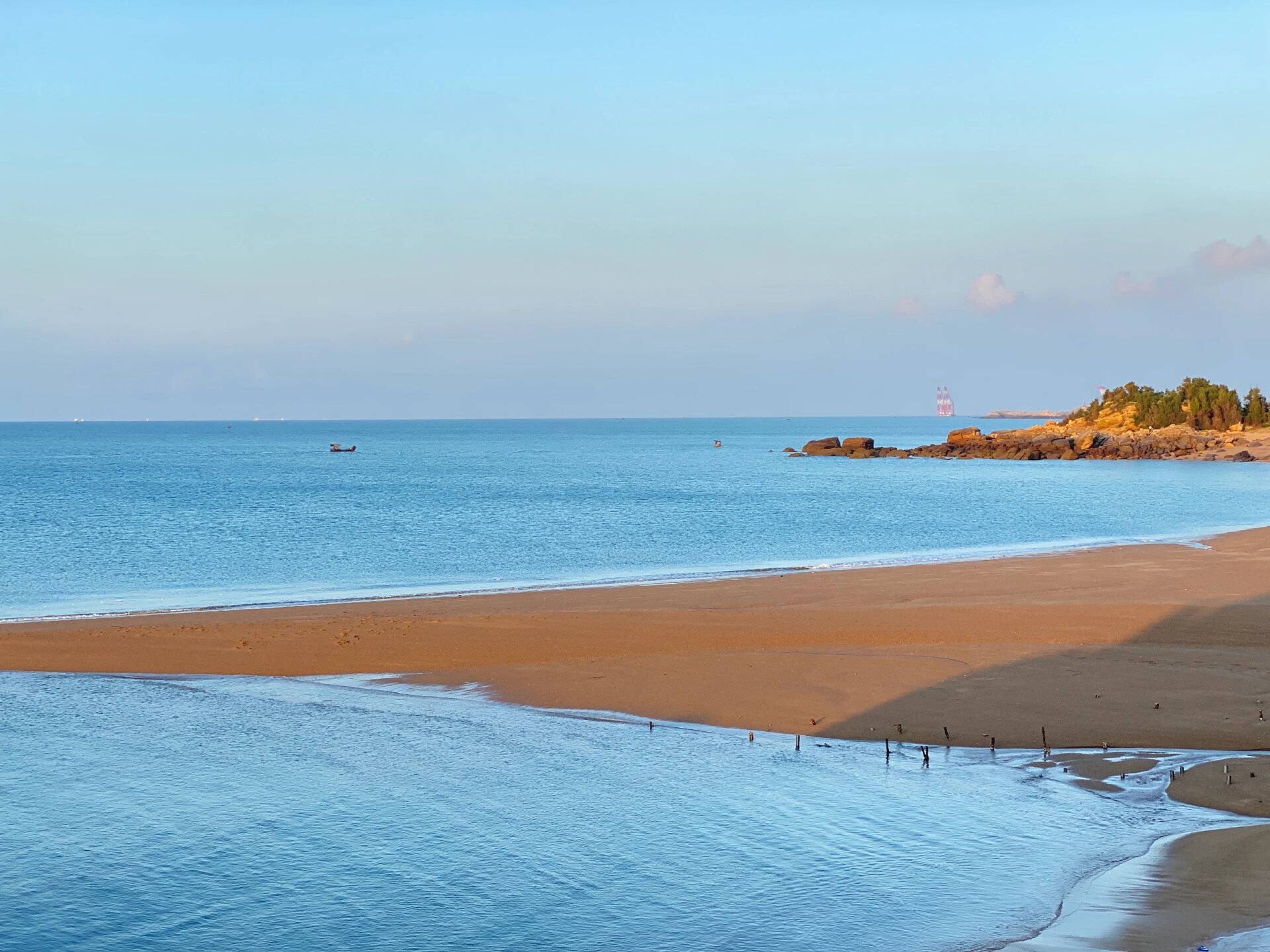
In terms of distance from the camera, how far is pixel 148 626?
27625 mm

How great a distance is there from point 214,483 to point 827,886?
293 ft

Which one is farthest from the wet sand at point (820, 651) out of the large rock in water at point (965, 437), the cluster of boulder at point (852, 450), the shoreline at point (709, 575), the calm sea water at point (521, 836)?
the large rock in water at point (965, 437)

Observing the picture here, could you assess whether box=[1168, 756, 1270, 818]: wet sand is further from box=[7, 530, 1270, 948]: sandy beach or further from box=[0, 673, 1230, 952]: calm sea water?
box=[0, 673, 1230, 952]: calm sea water

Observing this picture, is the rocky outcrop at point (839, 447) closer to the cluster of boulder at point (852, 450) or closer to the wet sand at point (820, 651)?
the cluster of boulder at point (852, 450)

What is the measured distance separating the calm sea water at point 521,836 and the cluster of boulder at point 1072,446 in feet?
363

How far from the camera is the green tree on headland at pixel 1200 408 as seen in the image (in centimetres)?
13775

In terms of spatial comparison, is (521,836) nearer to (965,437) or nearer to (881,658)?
(881,658)

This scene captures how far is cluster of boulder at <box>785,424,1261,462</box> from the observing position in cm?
12131

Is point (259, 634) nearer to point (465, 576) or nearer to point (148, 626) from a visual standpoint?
point (148, 626)

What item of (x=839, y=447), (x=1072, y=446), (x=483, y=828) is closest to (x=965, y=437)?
(x=839, y=447)

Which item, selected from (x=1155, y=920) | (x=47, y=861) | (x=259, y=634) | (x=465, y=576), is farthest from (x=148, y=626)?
(x=1155, y=920)

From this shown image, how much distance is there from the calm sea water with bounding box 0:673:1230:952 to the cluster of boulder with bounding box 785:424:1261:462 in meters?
111

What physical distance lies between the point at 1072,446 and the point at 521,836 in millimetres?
126969

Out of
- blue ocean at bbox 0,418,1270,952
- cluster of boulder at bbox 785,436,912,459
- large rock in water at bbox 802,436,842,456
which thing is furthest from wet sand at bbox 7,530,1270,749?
large rock in water at bbox 802,436,842,456
